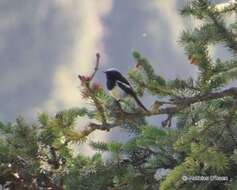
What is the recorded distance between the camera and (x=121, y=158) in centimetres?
477

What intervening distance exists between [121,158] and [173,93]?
152 centimetres

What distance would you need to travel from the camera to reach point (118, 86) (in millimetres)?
4371

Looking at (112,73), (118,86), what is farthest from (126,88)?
(112,73)

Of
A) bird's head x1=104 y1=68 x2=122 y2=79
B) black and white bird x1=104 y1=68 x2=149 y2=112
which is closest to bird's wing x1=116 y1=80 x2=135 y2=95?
black and white bird x1=104 y1=68 x2=149 y2=112

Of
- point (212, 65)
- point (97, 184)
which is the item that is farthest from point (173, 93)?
point (97, 184)

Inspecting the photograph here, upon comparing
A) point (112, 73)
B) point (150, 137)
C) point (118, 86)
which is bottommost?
point (150, 137)

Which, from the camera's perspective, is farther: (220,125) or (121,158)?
(121,158)

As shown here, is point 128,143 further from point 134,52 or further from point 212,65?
point 212,65

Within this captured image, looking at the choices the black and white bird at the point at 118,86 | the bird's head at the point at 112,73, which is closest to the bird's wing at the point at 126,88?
the black and white bird at the point at 118,86

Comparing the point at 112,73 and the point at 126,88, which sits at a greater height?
the point at 112,73

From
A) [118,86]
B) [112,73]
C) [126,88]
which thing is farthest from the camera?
[112,73]

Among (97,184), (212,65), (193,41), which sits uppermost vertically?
(193,41)

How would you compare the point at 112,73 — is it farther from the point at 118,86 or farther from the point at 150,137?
the point at 150,137

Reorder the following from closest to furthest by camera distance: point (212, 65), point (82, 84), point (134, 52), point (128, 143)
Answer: point (82, 84) < point (212, 65) < point (134, 52) < point (128, 143)
